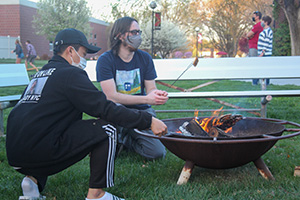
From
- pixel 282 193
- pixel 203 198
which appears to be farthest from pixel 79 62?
pixel 282 193

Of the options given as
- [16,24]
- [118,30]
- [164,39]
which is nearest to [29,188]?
[118,30]

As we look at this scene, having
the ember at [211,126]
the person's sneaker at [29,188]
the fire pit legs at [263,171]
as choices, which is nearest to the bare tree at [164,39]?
the ember at [211,126]

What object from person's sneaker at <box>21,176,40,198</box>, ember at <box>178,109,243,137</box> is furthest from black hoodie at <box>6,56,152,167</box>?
ember at <box>178,109,243,137</box>

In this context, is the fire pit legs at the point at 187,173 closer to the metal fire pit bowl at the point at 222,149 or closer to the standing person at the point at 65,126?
the metal fire pit bowl at the point at 222,149

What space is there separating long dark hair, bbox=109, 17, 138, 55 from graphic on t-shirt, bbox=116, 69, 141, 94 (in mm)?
257

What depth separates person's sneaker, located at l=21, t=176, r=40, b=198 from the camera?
2.56 m

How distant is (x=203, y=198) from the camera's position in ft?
8.59

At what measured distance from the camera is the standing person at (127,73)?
11.9ft

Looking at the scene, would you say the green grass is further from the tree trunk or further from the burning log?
the tree trunk

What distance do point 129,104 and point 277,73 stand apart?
3610mm

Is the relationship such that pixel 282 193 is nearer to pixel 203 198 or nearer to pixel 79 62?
pixel 203 198

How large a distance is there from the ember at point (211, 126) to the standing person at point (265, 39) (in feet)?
22.3

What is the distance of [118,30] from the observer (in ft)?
12.2

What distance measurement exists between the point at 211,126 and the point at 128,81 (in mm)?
1092
